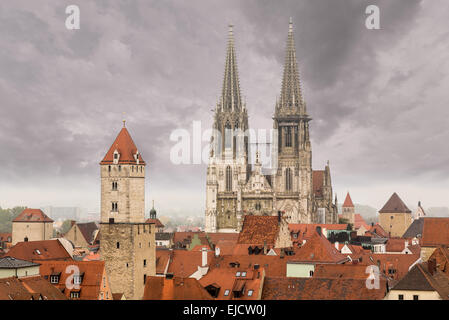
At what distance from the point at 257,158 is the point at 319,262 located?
74.9 metres

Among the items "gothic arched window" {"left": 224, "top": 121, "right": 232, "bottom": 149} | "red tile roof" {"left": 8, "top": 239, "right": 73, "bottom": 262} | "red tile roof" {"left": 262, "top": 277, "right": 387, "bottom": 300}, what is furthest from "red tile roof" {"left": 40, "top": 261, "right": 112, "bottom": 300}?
"gothic arched window" {"left": 224, "top": 121, "right": 232, "bottom": 149}

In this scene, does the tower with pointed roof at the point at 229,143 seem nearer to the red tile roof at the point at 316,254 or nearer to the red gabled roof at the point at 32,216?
the red gabled roof at the point at 32,216

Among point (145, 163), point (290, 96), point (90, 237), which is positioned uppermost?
point (290, 96)

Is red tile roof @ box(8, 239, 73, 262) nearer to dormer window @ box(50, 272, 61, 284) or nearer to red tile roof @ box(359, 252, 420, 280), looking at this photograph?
dormer window @ box(50, 272, 61, 284)

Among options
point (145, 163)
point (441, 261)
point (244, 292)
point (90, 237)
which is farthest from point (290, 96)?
point (244, 292)

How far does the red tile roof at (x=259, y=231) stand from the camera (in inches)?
2518

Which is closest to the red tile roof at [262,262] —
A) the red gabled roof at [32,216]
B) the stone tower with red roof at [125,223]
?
the stone tower with red roof at [125,223]

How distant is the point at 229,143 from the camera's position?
422 feet

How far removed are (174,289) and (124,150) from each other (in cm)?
1921

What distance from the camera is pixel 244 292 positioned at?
38.1 meters

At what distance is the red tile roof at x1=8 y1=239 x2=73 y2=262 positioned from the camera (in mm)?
66500

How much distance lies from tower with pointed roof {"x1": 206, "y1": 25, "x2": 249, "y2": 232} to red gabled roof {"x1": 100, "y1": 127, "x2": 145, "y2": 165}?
69647 millimetres

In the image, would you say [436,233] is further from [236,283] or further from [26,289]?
[26,289]

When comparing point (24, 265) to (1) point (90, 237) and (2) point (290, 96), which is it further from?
(2) point (290, 96)
